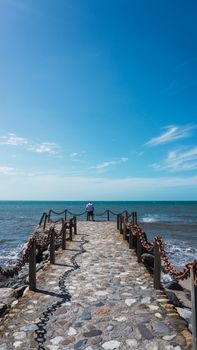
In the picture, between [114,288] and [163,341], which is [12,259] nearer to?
[114,288]

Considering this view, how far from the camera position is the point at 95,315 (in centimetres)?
614

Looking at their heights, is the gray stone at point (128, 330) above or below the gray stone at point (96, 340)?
above

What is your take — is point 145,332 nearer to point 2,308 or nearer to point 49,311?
point 49,311

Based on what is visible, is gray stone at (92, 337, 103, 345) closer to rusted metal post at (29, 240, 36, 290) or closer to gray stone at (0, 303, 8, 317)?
gray stone at (0, 303, 8, 317)

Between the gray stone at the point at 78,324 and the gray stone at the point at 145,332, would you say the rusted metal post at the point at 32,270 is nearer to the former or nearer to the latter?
the gray stone at the point at 78,324

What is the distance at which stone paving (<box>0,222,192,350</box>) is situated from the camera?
5035 millimetres

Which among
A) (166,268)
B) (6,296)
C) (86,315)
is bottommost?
(6,296)

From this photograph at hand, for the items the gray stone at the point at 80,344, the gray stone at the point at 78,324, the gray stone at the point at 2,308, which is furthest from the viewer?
the gray stone at the point at 2,308

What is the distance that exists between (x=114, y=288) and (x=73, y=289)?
1.07 meters

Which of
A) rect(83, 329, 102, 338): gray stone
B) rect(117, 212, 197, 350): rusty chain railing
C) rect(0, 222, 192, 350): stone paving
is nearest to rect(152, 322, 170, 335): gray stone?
rect(0, 222, 192, 350): stone paving

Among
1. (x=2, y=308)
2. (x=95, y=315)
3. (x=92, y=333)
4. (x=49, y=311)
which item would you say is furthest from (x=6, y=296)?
(x=92, y=333)

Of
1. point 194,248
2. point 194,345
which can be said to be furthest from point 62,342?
point 194,248

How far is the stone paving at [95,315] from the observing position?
16.5 feet

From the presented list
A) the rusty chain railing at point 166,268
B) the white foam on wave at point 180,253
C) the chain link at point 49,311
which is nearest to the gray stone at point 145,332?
the rusty chain railing at point 166,268
